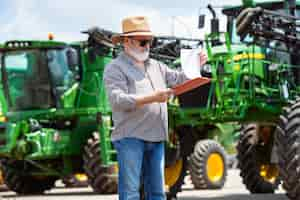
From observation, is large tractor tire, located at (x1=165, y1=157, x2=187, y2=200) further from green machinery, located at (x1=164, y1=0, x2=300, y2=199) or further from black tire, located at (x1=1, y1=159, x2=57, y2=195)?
black tire, located at (x1=1, y1=159, x2=57, y2=195)

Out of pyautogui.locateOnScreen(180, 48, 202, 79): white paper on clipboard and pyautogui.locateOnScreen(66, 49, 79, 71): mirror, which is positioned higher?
pyautogui.locateOnScreen(180, 48, 202, 79): white paper on clipboard

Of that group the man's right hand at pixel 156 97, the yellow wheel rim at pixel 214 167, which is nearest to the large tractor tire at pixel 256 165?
the yellow wheel rim at pixel 214 167

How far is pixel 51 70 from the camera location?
18.6m

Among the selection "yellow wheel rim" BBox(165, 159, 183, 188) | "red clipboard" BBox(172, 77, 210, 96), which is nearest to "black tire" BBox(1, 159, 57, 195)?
"yellow wheel rim" BBox(165, 159, 183, 188)

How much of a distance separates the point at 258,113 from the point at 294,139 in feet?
8.18

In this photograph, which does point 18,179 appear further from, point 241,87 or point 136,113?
point 136,113

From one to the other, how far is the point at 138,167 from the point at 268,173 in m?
7.69

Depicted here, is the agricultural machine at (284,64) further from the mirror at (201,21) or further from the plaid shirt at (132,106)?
the plaid shirt at (132,106)

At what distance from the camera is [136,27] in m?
6.92

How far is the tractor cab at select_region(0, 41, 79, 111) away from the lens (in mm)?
18406

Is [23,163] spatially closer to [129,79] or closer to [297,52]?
[297,52]

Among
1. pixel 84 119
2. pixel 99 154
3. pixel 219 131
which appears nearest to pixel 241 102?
pixel 99 154

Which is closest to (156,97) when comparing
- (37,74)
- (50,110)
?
(50,110)

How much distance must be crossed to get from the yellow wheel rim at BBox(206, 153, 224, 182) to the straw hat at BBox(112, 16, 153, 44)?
38.9ft
